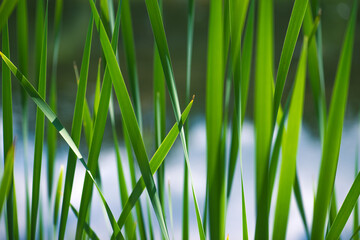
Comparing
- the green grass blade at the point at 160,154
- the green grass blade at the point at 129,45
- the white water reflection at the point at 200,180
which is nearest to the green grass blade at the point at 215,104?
the green grass blade at the point at 160,154

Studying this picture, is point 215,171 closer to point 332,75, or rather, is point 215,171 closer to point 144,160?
point 144,160

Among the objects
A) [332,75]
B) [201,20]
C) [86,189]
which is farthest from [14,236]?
[201,20]

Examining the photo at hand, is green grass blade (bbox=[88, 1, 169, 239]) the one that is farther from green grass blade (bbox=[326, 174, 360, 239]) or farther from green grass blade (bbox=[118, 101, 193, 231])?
green grass blade (bbox=[326, 174, 360, 239])

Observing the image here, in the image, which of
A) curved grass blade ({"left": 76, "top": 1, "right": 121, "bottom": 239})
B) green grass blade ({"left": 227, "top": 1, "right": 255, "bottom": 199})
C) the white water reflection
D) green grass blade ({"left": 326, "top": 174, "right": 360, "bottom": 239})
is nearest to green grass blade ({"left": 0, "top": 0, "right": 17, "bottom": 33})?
curved grass blade ({"left": 76, "top": 1, "right": 121, "bottom": 239})

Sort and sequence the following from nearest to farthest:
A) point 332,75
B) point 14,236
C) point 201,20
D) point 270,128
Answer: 1. point 270,128
2. point 14,236
3. point 332,75
4. point 201,20

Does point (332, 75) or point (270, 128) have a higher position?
point (332, 75)

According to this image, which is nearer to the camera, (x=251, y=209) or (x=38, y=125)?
(x=38, y=125)

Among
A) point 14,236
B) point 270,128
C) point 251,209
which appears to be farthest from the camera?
point 251,209
